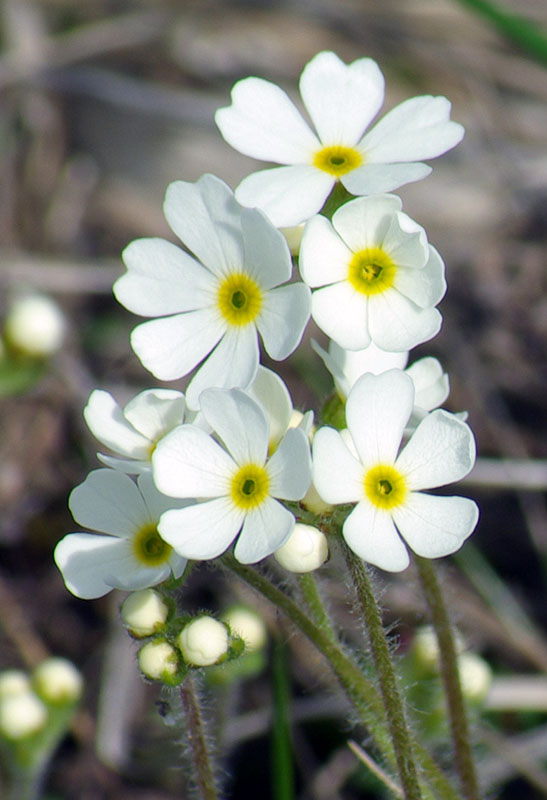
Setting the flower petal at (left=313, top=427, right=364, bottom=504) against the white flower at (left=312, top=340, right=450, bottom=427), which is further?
the white flower at (left=312, top=340, right=450, bottom=427)

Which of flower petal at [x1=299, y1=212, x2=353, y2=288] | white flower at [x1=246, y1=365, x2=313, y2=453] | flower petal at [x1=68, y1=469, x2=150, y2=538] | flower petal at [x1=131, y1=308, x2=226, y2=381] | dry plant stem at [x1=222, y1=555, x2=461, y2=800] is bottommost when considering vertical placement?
dry plant stem at [x1=222, y1=555, x2=461, y2=800]

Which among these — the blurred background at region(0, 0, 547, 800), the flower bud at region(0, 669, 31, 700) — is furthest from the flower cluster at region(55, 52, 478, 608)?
the flower bud at region(0, 669, 31, 700)

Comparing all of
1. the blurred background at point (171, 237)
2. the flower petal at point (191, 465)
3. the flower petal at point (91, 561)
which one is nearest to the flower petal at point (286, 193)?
the flower petal at point (191, 465)

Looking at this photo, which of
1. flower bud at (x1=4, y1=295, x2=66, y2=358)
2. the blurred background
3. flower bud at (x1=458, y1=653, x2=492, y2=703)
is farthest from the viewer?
flower bud at (x1=4, y1=295, x2=66, y2=358)

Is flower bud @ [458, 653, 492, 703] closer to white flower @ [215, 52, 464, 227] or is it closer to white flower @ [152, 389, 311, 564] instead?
white flower @ [152, 389, 311, 564]

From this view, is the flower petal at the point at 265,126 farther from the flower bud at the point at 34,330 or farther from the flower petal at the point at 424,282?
the flower bud at the point at 34,330

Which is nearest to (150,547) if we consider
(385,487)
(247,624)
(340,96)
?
(385,487)

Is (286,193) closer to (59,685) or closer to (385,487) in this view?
(385,487)
